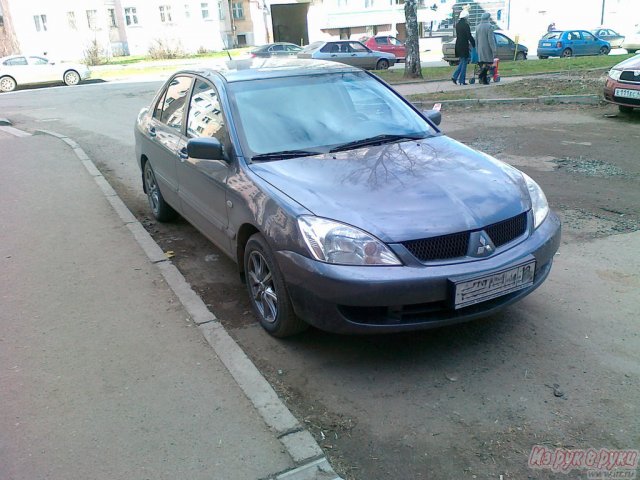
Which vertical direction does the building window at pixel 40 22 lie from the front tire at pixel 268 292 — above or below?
above

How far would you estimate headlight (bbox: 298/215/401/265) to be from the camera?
334 centimetres

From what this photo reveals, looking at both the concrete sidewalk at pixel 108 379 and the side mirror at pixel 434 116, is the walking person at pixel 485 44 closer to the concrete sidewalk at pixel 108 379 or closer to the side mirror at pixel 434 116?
the side mirror at pixel 434 116

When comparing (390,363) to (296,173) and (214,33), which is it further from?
(214,33)

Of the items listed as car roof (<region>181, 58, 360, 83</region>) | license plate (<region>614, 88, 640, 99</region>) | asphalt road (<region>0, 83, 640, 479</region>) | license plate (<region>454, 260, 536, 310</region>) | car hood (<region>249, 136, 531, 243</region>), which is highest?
car roof (<region>181, 58, 360, 83</region>)

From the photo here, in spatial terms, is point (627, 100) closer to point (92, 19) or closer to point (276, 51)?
point (276, 51)

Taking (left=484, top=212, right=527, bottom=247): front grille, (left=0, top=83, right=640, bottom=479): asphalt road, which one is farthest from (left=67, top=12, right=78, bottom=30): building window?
(left=484, top=212, right=527, bottom=247): front grille

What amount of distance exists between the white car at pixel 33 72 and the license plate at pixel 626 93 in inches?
950

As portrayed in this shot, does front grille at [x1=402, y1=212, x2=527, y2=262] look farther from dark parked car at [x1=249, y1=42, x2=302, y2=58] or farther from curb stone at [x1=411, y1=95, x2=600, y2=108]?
dark parked car at [x1=249, y1=42, x2=302, y2=58]

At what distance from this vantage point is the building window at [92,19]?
45.9m

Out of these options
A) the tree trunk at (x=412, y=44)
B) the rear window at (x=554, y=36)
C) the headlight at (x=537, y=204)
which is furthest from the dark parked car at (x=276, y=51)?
the headlight at (x=537, y=204)

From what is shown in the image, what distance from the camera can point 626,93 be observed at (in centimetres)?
1077

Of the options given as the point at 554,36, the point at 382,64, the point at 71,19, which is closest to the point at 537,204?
the point at 382,64

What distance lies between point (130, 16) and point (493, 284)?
51.6 metres

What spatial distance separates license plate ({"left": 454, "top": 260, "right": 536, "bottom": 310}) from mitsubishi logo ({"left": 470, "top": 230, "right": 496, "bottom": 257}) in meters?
0.14
